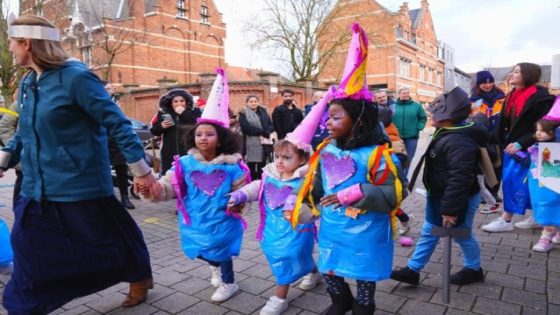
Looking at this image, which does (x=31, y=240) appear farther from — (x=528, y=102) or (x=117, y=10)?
(x=117, y=10)

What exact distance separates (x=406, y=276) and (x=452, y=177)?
0.95 metres

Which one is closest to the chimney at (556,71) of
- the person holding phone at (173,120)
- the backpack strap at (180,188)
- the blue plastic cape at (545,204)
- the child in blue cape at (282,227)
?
the blue plastic cape at (545,204)

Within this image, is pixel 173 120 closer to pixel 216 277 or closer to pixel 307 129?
pixel 216 277

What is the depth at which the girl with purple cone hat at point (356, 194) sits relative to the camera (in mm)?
2457

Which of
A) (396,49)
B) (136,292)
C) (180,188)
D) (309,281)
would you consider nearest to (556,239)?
(309,281)

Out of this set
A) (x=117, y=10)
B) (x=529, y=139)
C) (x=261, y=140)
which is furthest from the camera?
(x=117, y=10)

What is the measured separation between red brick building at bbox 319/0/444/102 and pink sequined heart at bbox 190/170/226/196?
27797 mm

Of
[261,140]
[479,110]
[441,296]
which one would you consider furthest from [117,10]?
[441,296]

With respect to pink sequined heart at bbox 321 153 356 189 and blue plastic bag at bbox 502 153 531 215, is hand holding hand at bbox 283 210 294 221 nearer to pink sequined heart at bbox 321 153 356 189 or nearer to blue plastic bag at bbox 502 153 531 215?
pink sequined heart at bbox 321 153 356 189

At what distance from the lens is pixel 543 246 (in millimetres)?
4207

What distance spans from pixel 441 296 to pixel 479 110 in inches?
142

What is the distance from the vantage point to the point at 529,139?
452 centimetres

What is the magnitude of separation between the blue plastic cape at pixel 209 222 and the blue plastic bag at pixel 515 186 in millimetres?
3432

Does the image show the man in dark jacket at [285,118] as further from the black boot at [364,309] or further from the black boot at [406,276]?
the black boot at [364,309]
